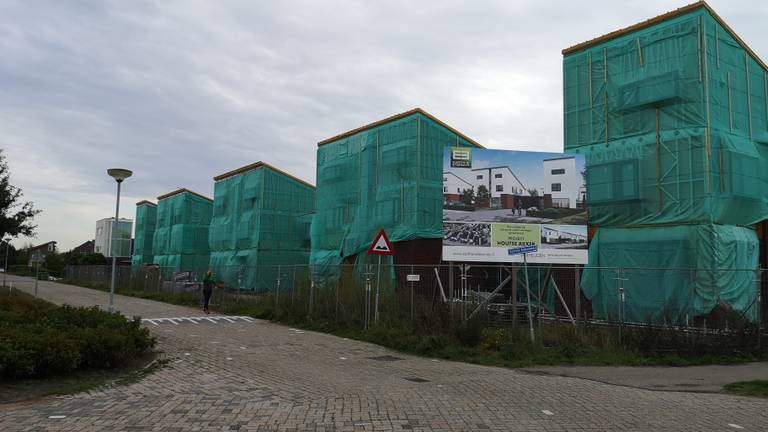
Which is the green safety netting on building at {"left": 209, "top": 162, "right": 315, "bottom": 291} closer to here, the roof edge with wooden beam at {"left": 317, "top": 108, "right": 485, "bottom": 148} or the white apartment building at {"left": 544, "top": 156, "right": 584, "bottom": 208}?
the roof edge with wooden beam at {"left": 317, "top": 108, "right": 485, "bottom": 148}

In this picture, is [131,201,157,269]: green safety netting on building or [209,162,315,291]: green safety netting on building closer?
[209,162,315,291]: green safety netting on building

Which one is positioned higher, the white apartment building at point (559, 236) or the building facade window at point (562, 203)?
the building facade window at point (562, 203)

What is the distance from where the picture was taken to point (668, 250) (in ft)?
62.1

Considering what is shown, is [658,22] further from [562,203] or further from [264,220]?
[264,220]

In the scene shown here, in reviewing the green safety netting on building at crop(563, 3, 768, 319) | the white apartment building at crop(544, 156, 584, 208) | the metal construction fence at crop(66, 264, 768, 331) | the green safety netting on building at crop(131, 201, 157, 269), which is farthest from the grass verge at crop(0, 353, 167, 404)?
the green safety netting on building at crop(131, 201, 157, 269)

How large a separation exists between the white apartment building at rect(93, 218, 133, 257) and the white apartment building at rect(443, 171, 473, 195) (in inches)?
2977

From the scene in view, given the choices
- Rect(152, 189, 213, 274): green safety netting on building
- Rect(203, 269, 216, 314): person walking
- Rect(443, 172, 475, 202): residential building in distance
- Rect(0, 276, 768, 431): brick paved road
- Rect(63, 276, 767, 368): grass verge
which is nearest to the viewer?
Rect(0, 276, 768, 431): brick paved road

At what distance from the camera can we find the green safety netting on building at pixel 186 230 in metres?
56.2

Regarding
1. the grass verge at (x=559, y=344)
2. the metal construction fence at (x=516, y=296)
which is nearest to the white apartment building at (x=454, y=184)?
the metal construction fence at (x=516, y=296)

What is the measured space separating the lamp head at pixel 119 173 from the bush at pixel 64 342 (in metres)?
4.69

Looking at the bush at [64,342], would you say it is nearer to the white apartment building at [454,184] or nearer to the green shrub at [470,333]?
the green shrub at [470,333]

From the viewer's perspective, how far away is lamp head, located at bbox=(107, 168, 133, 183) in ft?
53.7

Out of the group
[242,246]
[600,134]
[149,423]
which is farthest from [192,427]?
[242,246]

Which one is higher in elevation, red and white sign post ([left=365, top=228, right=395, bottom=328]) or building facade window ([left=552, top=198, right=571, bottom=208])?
building facade window ([left=552, top=198, right=571, bottom=208])
